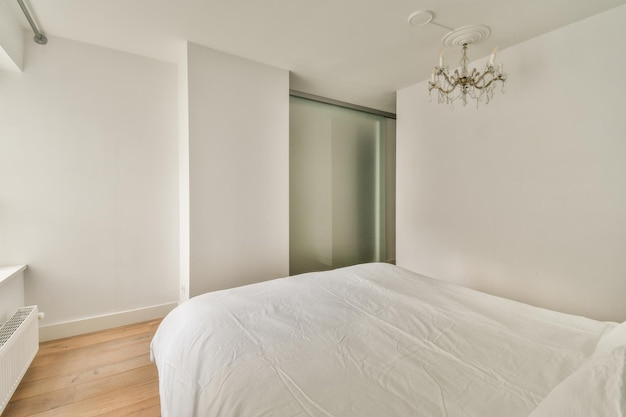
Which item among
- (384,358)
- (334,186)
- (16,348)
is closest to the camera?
(384,358)

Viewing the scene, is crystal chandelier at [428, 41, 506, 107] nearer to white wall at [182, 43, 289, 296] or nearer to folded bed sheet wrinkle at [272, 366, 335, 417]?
white wall at [182, 43, 289, 296]

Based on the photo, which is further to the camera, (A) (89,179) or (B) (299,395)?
(A) (89,179)

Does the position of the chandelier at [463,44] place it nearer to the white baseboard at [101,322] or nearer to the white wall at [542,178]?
the white wall at [542,178]

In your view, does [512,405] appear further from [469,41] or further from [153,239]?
[153,239]

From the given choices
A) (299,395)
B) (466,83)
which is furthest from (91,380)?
(466,83)

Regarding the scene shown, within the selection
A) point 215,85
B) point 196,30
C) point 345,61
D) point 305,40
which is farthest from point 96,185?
point 345,61

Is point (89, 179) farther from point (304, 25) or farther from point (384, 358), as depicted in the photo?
point (384, 358)

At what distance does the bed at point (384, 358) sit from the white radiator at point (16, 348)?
85cm

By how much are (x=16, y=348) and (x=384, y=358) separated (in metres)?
2.09

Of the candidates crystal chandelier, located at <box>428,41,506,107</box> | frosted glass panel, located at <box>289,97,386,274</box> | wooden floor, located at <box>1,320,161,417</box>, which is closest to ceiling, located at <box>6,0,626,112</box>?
crystal chandelier, located at <box>428,41,506,107</box>

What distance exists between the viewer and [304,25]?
6.94 feet

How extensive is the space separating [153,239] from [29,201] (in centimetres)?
93

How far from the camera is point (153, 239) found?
8.85ft

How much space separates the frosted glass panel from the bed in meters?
1.74
